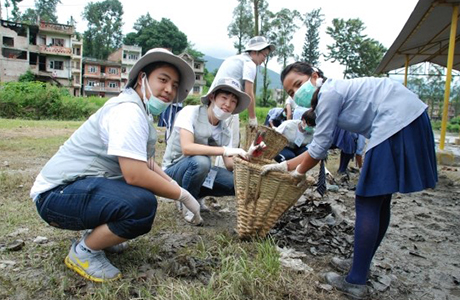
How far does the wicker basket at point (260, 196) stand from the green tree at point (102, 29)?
2107 inches

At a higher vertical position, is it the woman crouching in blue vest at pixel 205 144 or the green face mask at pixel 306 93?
the green face mask at pixel 306 93

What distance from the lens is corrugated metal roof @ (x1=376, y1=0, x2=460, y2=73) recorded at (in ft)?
20.9

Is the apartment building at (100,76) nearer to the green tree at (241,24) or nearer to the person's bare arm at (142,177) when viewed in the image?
the green tree at (241,24)

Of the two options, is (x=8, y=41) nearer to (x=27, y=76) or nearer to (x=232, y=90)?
(x=27, y=76)

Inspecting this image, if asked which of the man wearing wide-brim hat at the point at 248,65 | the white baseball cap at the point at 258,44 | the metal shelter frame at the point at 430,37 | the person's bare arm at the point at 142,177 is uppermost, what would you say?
the metal shelter frame at the point at 430,37

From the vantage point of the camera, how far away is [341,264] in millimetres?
2283

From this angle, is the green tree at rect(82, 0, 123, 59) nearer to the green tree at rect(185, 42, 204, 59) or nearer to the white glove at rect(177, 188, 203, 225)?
the green tree at rect(185, 42, 204, 59)

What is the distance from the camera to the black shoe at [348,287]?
76.5 inches

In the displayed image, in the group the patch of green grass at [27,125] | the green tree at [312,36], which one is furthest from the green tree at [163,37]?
the patch of green grass at [27,125]

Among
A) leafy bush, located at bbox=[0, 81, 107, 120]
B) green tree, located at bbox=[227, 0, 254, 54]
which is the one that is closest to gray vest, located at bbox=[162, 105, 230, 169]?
leafy bush, located at bbox=[0, 81, 107, 120]

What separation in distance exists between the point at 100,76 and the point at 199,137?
43.7 metres

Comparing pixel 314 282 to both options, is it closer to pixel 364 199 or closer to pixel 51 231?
pixel 364 199

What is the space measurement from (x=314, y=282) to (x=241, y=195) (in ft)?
2.38

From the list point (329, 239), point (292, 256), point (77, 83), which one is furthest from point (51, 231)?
point (77, 83)
